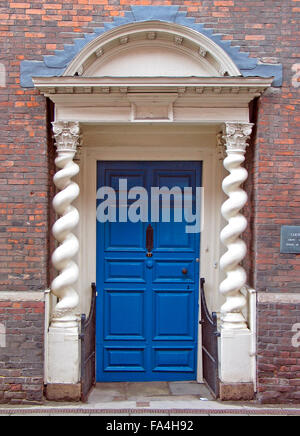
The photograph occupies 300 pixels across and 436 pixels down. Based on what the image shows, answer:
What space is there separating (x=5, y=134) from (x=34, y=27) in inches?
49.5

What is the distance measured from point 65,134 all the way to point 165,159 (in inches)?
54.7

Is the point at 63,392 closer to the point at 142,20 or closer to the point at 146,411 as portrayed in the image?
the point at 146,411

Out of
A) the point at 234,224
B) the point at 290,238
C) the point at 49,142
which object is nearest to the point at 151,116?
the point at 49,142

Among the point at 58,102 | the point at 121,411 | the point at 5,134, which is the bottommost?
the point at 121,411

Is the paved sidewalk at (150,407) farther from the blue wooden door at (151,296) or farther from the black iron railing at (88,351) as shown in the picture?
the blue wooden door at (151,296)

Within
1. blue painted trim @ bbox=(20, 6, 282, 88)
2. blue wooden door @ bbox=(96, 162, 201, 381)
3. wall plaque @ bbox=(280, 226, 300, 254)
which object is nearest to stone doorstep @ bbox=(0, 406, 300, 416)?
blue wooden door @ bbox=(96, 162, 201, 381)

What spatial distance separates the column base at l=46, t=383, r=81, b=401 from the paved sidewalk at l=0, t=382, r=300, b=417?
73 mm

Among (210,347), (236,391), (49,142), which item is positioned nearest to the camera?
(236,391)

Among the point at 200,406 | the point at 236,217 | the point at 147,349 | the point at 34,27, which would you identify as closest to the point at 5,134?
the point at 34,27

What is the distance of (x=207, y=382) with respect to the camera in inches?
234

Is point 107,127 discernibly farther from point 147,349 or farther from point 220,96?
point 147,349

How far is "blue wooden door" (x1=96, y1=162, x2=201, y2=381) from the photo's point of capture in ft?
20.2

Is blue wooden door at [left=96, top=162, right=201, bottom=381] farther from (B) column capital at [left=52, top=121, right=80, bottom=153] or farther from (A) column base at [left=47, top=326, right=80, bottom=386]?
(B) column capital at [left=52, top=121, right=80, bottom=153]

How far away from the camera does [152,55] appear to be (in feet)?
18.1
